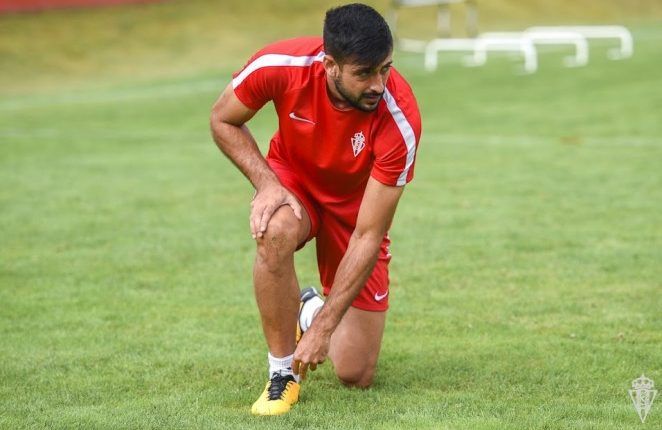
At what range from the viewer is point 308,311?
6336mm

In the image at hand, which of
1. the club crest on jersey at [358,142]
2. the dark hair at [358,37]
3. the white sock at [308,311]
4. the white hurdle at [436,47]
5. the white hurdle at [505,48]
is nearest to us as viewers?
the dark hair at [358,37]

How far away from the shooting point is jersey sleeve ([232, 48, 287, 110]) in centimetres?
534

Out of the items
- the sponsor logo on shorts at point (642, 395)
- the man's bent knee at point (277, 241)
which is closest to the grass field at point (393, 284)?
the sponsor logo on shorts at point (642, 395)

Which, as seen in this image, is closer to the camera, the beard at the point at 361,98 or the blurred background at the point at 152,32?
the beard at the point at 361,98

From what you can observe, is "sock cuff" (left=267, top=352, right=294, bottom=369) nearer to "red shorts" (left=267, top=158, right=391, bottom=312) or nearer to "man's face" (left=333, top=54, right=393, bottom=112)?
"red shorts" (left=267, top=158, right=391, bottom=312)

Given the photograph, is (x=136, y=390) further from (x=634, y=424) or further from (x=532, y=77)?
(x=532, y=77)

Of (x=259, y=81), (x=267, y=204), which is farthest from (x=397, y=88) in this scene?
(x=267, y=204)

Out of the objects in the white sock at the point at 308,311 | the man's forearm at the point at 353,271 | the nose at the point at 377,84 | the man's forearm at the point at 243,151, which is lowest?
the white sock at the point at 308,311

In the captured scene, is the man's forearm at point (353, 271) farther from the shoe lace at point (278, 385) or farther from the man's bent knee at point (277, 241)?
the shoe lace at point (278, 385)

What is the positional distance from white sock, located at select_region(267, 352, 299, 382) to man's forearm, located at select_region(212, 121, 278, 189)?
81 centimetres

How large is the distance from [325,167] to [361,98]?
583mm

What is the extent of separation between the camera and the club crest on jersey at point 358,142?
17.4 feet

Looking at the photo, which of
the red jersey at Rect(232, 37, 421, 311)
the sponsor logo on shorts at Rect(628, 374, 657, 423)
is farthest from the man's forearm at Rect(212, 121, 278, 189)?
the sponsor logo on shorts at Rect(628, 374, 657, 423)

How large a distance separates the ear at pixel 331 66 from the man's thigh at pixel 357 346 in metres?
1.36
